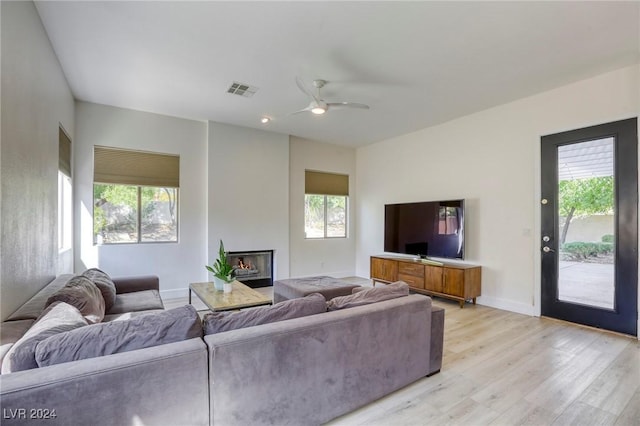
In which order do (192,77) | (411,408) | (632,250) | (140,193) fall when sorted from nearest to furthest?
(411,408) < (632,250) < (192,77) < (140,193)

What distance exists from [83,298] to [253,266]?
11.8 ft

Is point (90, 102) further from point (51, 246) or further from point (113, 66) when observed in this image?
point (51, 246)

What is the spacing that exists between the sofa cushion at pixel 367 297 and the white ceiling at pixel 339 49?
222 centimetres

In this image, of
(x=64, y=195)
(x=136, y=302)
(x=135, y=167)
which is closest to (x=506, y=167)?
(x=136, y=302)

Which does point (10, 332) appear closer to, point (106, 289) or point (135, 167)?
point (106, 289)

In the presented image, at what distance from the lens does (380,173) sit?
6406 millimetres

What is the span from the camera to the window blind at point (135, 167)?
454 centimetres

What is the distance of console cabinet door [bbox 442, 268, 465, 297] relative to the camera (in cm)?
432

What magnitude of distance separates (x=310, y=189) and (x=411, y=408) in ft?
15.9

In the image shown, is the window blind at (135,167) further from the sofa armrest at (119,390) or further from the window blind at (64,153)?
the sofa armrest at (119,390)

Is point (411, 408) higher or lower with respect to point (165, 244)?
lower

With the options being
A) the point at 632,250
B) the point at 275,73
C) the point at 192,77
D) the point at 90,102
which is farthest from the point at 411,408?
the point at 90,102

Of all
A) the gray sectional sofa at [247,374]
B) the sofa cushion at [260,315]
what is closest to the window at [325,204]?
the gray sectional sofa at [247,374]

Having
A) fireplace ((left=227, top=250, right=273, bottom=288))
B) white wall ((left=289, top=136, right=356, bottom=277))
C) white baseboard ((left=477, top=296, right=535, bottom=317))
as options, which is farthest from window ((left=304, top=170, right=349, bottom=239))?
white baseboard ((left=477, top=296, right=535, bottom=317))
